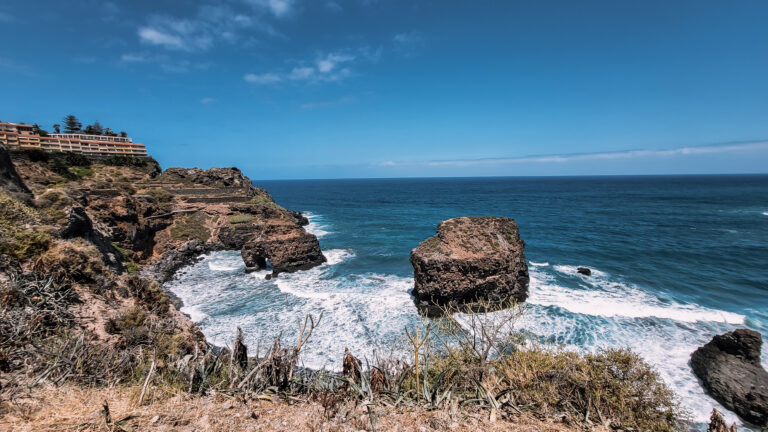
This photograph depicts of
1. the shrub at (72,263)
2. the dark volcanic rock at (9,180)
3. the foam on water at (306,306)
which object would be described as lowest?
the foam on water at (306,306)

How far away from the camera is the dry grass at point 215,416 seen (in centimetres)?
500

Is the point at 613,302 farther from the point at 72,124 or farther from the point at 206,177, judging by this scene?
the point at 72,124

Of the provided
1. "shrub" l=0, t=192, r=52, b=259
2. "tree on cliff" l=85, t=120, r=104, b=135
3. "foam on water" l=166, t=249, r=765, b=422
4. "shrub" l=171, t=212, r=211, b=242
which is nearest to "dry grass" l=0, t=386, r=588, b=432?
"foam on water" l=166, t=249, r=765, b=422

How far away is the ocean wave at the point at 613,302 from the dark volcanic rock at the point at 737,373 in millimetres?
5064

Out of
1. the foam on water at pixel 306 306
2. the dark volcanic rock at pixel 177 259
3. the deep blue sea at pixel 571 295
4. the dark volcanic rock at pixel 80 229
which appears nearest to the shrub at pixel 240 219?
the dark volcanic rock at pixel 177 259

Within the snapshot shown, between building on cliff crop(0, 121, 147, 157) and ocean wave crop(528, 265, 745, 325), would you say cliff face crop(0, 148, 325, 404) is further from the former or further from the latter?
building on cliff crop(0, 121, 147, 157)

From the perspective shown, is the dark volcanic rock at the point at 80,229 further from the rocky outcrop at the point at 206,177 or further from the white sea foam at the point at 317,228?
the rocky outcrop at the point at 206,177

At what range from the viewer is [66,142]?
61344mm

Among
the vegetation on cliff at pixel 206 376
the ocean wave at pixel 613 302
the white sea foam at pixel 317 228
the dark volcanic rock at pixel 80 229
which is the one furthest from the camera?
the white sea foam at pixel 317 228

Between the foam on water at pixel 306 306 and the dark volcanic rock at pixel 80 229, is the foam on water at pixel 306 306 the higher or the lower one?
the lower one

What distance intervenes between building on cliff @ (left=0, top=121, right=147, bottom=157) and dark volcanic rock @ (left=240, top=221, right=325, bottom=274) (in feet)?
158

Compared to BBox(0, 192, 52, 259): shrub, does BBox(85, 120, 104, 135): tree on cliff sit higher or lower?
higher

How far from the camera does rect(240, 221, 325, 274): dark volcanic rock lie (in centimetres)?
2739

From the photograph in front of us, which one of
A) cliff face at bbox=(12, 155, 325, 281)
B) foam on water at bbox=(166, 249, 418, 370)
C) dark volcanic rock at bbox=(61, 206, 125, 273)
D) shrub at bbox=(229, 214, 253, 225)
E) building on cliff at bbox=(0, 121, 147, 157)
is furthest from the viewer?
building on cliff at bbox=(0, 121, 147, 157)
